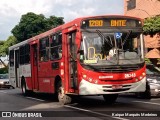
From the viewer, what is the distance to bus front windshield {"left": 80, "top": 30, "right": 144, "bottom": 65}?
1434 centimetres

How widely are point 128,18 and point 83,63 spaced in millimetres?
2414

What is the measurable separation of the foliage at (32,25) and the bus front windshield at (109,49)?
165ft

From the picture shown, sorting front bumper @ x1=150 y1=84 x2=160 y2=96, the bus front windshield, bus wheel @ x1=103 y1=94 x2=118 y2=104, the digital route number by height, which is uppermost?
the digital route number

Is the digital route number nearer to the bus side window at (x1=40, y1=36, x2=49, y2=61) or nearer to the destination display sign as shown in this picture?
the destination display sign

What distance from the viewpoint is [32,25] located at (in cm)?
6488

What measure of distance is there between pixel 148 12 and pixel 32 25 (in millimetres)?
23129

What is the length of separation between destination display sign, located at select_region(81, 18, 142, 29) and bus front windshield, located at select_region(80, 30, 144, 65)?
272 mm

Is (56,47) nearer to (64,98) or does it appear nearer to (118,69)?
(64,98)

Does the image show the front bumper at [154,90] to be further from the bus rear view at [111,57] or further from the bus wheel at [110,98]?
the bus rear view at [111,57]

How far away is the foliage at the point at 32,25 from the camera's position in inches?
2552

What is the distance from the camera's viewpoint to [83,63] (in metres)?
14.3

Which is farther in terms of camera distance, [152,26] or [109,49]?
[152,26]

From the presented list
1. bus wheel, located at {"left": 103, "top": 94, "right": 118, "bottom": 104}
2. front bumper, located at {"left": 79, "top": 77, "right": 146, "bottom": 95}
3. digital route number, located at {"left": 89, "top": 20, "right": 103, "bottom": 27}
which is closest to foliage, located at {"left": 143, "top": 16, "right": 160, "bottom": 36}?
bus wheel, located at {"left": 103, "top": 94, "right": 118, "bottom": 104}

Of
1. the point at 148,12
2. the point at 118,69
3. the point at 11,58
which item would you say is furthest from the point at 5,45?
the point at 118,69
